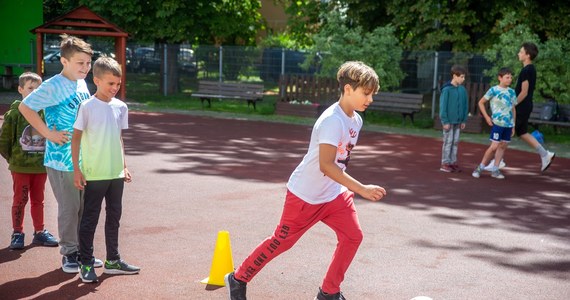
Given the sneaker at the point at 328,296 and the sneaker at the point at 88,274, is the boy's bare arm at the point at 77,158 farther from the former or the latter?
the sneaker at the point at 328,296

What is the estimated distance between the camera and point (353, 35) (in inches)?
826

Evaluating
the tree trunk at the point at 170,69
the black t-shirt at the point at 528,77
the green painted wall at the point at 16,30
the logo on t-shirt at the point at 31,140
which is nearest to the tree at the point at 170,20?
the tree trunk at the point at 170,69

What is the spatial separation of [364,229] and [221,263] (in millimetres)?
2298

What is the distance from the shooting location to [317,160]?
183 inches

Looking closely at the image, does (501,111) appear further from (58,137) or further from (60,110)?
(58,137)

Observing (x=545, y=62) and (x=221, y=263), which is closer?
(x=221, y=263)

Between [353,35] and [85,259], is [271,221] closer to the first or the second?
[85,259]

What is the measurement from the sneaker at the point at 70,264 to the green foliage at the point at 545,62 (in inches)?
557

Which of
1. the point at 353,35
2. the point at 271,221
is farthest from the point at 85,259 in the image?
the point at 353,35

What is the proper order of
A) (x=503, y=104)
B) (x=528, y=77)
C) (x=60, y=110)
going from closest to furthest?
(x=60, y=110), (x=503, y=104), (x=528, y=77)

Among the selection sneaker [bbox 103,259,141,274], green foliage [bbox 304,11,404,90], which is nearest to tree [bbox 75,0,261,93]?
green foliage [bbox 304,11,404,90]

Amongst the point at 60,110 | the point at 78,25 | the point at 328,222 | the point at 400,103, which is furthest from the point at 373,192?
the point at 78,25

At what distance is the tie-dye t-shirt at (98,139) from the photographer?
5.27m

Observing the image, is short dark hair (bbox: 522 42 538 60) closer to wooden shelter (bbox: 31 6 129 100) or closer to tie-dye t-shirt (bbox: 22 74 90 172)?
tie-dye t-shirt (bbox: 22 74 90 172)
